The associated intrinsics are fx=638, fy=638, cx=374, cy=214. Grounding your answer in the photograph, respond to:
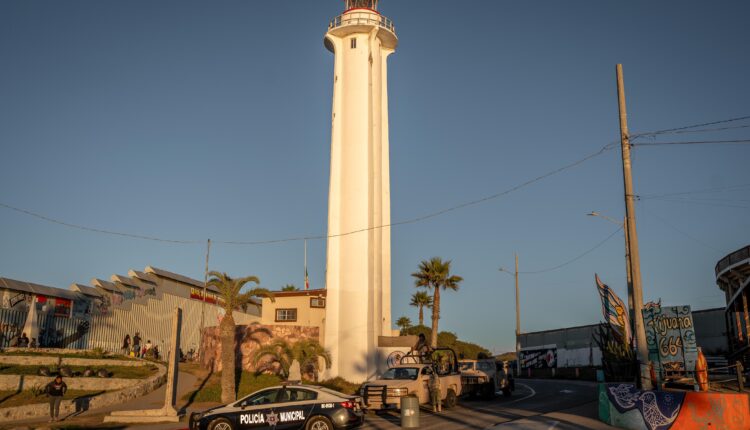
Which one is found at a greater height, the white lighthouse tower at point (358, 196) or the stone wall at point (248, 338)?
the white lighthouse tower at point (358, 196)

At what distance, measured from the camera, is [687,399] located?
689 inches

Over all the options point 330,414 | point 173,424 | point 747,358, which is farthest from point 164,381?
point 747,358

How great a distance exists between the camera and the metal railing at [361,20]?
49.6m

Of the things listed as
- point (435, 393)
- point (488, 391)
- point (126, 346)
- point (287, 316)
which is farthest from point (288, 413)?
point (126, 346)

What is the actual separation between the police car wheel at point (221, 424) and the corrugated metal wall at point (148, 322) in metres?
32.1

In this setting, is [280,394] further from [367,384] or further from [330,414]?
[367,384]

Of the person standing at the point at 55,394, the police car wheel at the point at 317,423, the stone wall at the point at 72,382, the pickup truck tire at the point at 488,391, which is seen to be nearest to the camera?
the police car wheel at the point at 317,423

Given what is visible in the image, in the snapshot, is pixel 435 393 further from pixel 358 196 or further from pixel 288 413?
pixel 358 196

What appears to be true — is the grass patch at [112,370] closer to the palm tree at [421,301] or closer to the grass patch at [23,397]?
the grass patch at [23,397]

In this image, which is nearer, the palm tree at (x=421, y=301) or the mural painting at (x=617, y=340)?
the mural painting at (x=617, y=340)

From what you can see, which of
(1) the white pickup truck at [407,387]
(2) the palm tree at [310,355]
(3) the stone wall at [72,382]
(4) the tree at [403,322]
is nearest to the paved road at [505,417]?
(1) the white pickup truck at [407,387]

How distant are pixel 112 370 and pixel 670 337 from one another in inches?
1117

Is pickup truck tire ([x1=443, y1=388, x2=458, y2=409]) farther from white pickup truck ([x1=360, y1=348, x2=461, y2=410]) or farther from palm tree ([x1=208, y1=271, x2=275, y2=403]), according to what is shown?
palm tree ([x1=208, y1=271, x2=275, y2=403])

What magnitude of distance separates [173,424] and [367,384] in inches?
293
